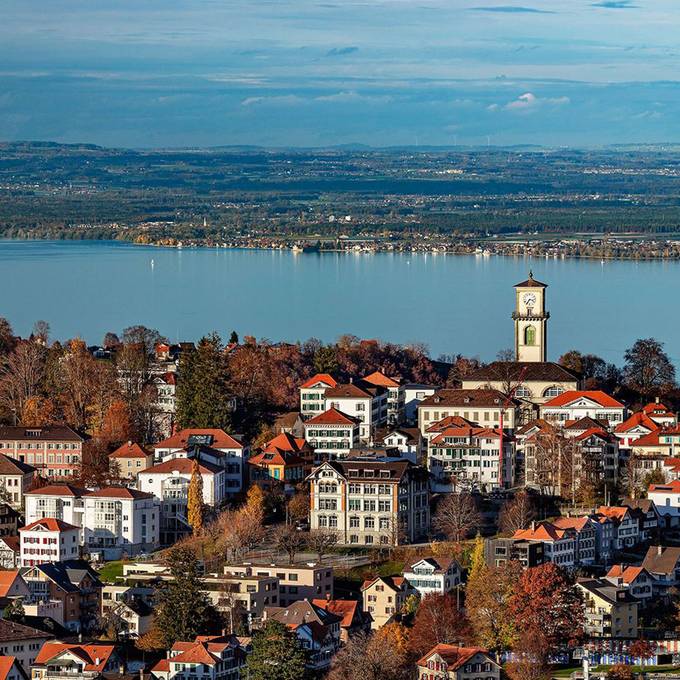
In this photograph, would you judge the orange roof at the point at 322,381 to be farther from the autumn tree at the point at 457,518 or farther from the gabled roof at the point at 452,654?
the gabled roof at the point at 452,654

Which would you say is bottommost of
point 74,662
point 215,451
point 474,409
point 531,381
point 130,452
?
point 74,662

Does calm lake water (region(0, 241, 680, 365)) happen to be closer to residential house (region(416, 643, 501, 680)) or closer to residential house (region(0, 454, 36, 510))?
residential house (region(0, 454, 36, 510))

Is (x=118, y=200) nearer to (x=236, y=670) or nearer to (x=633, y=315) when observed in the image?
(x=633, y=315)

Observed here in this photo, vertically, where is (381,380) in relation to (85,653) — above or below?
above

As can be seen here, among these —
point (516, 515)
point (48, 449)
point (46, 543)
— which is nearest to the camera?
point (516, 515)

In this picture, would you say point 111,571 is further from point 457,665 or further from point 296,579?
point 457,665

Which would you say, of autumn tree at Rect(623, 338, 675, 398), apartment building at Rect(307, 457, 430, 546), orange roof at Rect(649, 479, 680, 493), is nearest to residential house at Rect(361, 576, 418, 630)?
apartment building at Rect(307, 457, 430, 546)

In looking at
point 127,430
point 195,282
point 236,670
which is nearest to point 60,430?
point 127,430

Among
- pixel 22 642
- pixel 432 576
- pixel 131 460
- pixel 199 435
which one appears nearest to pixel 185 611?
pixel 22 642
